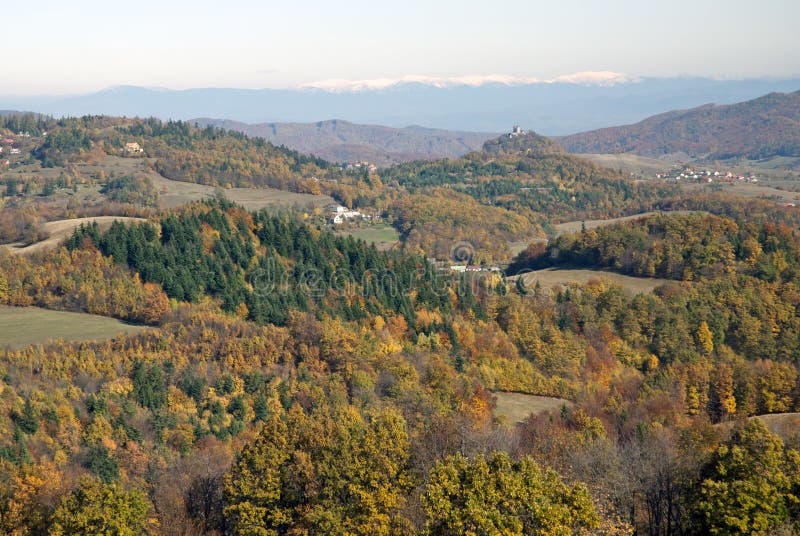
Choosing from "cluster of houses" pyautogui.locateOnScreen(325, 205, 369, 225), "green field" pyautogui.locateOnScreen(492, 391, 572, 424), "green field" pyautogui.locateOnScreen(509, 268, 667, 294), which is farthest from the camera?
"cluster of houses" pyautogui.locateOnScreen(325, 205, 369, 225)

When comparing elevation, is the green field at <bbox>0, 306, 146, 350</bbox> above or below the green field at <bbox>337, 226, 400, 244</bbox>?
above

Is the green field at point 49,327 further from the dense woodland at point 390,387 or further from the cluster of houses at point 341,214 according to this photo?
the cluster of houses at point 341,214

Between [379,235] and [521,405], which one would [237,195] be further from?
[521,405]

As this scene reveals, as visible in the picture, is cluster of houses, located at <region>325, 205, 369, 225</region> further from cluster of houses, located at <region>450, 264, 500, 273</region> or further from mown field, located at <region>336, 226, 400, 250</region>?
cluster of houses, located at <region>450, 264, 500, 273</region>

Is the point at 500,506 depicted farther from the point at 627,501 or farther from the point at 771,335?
the point at 771,335

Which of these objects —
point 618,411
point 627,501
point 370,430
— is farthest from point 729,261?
point 370,430

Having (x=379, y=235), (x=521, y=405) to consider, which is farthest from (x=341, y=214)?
(x=521, y=405)

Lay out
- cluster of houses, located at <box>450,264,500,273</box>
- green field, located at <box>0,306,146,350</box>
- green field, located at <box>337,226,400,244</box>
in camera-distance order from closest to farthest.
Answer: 1. green field, located at <box>0,306,146,350</box>
2. cluster of houses, located at <box>450,264,500,273</box>
3. green field, located at <box>337,226,400,244</box>

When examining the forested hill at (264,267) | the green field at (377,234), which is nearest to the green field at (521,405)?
the forested hill at (264,267)

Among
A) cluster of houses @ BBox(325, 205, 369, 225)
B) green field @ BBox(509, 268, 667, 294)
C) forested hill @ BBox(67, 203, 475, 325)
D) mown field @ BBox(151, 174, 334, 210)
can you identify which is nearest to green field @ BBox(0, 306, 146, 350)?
forested hill @ BBox(67, 203, 475, 325)
